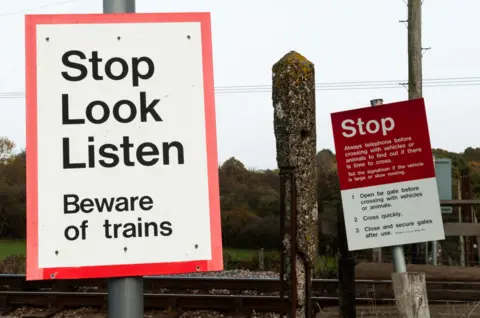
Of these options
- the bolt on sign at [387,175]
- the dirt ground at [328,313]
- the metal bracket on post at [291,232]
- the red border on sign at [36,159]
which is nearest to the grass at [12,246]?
the dirt ground at [328,313]

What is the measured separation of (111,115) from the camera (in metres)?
1.86

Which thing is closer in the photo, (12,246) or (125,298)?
(125,298)

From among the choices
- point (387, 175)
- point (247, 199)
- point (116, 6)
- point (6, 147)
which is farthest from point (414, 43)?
point (6, 147)

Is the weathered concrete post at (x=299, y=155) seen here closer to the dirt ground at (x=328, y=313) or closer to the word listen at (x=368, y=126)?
the word listen at (x=368, y=126)

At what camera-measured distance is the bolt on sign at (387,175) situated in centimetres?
473

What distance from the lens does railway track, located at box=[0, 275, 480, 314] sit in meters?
7.74

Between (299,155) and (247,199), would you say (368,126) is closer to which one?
(299,155)

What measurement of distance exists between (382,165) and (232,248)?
45.9 feet

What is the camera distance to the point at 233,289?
9.98m

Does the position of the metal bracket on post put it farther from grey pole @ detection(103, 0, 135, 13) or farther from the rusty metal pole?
grey pole @ detection(103, 0, 135, 13)

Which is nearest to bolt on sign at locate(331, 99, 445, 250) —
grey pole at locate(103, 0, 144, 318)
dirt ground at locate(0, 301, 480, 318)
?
dirt ground at locate(0, 301, 480, 318)

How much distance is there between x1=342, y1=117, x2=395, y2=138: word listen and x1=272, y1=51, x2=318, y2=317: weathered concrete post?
612 millimetres

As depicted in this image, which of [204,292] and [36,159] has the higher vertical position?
[36,159]

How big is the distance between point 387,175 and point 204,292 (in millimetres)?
5989
